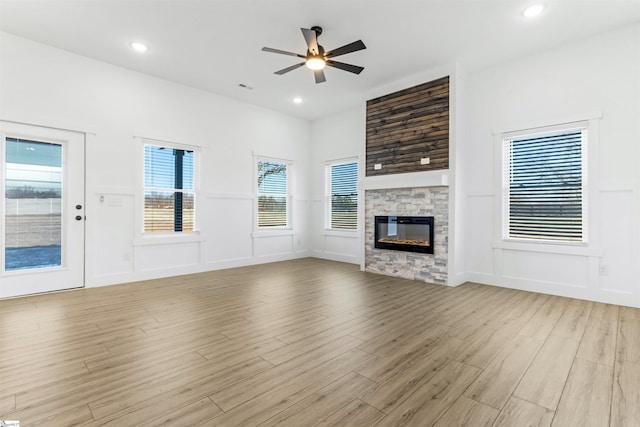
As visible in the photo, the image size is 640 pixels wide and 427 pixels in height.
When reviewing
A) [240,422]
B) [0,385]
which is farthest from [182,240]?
[240,422]

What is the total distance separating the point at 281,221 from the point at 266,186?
0.90 metres

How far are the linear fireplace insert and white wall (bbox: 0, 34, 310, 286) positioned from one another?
248 cm

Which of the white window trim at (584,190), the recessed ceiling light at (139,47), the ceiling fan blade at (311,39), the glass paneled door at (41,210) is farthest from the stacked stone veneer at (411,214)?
the glass paneled door at (41,210)

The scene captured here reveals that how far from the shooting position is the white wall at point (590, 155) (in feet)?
12.1

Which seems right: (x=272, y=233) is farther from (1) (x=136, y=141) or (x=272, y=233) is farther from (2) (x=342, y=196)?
(1) (x=136, y=141)

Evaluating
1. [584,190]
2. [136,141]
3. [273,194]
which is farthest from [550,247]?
[136,141]

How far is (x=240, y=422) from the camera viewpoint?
163cm

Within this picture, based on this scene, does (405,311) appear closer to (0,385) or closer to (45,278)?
(0,385)

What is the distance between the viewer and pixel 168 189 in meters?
5.38

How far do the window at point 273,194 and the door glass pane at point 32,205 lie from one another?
3400 millimetres

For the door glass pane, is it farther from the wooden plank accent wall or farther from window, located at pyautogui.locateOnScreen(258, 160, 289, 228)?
the wooden plank accent wall

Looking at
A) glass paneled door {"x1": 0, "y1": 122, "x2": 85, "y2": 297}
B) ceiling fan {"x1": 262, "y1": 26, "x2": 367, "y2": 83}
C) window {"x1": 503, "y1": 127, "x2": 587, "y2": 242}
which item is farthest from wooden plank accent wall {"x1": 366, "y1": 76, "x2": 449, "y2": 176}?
glass paneled door {"x1": 0, "y1": 122, "x2": 85, "y2": 297}

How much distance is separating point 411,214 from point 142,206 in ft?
14.7

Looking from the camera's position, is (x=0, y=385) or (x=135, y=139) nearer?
(x=0, y=385)
